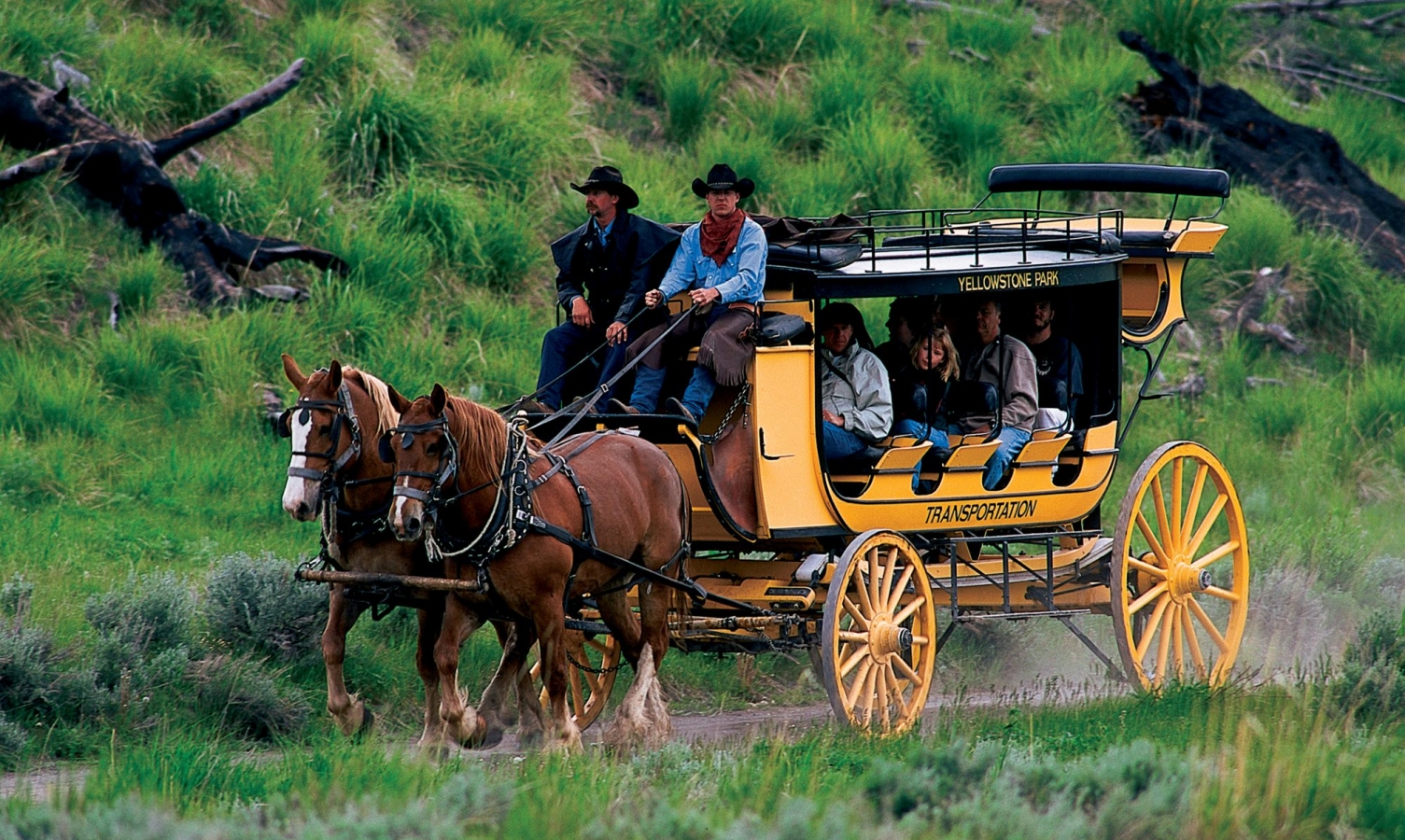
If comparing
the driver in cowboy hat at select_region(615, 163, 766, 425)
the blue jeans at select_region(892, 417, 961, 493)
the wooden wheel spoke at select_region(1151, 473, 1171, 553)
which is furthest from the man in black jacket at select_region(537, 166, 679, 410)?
the wooden wheel spoke at select_region(1151, 473, 1171, 553)

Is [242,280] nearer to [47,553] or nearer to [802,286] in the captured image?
[47,553]

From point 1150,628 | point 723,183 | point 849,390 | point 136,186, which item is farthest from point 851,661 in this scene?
point 136,186

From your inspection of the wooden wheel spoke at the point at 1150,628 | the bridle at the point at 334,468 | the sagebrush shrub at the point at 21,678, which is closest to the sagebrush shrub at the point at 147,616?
the sagebrush shrub at the point at 21,678

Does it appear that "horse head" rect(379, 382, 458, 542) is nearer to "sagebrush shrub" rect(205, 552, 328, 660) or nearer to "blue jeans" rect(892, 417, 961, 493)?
"sagebrush shrub" rect(205, 552, 328, 660)

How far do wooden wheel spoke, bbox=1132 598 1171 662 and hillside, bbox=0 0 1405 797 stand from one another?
191 centimetres

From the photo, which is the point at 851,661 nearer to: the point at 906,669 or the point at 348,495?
the point at 906,669

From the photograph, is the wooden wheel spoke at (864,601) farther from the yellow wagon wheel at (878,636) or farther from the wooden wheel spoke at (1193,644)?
the wooden wheel spoke at (1193,644)

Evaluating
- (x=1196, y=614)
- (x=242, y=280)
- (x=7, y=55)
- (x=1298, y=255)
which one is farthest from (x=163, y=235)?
(x=1298, y=255)

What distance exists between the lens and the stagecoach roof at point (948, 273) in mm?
8648

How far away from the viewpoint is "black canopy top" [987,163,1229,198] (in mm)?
10367

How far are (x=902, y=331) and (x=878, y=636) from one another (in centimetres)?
202

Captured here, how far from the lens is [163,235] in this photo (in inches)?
542

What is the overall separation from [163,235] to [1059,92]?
10.1 m

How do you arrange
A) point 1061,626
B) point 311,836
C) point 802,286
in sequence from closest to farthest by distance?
point 311,836 → point 802,286 → point 1061,626
